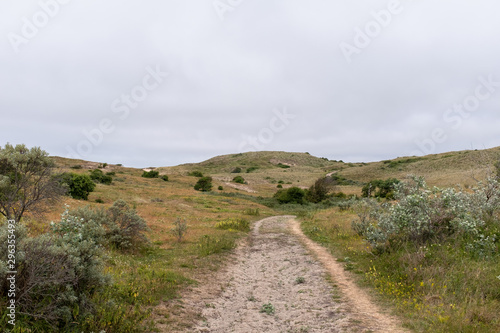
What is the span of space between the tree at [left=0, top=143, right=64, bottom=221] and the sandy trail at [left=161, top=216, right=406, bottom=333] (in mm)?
6471

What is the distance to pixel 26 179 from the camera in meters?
9.95

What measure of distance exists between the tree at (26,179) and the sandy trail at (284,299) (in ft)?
21.2

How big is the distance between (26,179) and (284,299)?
31.2 feet

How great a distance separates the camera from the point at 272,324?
23.2 feet

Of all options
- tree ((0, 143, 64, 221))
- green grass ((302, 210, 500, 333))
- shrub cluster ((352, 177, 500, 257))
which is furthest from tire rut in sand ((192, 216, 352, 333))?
tree ((0, 143, 64, 221))

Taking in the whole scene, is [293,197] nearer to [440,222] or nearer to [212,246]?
[212,246]

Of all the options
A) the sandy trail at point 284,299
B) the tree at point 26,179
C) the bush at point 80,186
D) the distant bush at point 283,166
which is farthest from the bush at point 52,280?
the distant bush at point 283,166

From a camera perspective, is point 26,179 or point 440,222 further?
point 440,222

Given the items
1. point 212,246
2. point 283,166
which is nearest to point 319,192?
point 212,246

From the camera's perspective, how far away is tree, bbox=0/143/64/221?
31.6 ft

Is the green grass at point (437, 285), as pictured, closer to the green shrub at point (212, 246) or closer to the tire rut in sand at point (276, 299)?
the tire rut in sand at point (276, 299)

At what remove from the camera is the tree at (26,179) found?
31.6ft

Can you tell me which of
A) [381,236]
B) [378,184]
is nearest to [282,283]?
[381,236]

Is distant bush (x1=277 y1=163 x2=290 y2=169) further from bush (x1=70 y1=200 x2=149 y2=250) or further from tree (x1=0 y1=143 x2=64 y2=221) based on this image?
tree (x1=0 y1=143 x2=64 y2=221)
